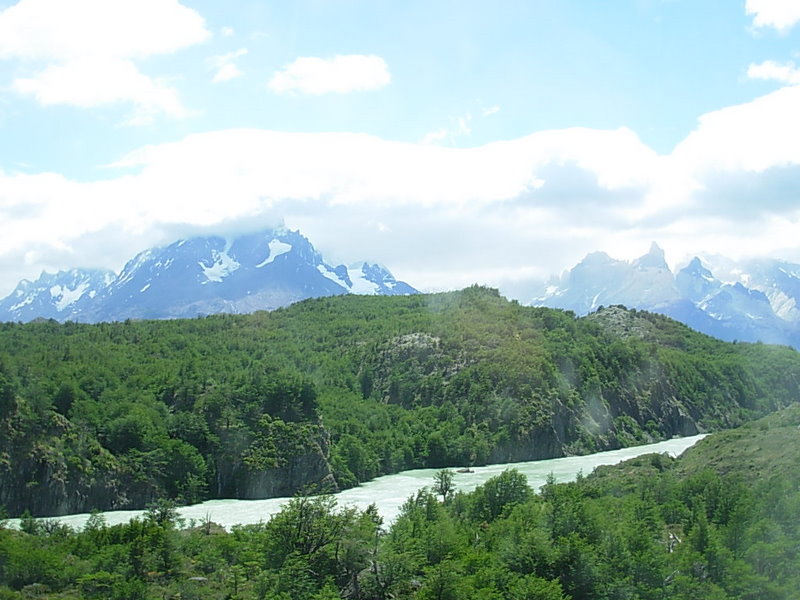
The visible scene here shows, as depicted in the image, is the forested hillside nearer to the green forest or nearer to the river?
the river

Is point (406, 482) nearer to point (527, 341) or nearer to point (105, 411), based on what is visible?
point (105, 411)

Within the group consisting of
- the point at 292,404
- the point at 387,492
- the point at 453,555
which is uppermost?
the point at 292,404

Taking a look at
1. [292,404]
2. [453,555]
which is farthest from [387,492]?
[453,555]

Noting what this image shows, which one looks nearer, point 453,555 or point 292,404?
point 453,555

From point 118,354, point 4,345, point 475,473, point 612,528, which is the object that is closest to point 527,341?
point 475,473

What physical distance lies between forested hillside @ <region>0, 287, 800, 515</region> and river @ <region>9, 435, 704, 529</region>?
11.3ft

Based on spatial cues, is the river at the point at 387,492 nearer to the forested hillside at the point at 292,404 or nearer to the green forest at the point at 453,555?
the forested hillside at the point at 292,404

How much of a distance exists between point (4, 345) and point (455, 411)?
259ft

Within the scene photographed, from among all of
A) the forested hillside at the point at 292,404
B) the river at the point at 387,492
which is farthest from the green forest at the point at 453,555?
the forested hillside at the point at 292,404

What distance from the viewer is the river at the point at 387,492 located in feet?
309

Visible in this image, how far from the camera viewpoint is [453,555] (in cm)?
5628

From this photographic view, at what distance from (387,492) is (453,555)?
58.1m

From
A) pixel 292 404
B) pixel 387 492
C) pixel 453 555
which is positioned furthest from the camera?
pixel 292 404

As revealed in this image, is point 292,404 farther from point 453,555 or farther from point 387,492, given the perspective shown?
point 453,555
